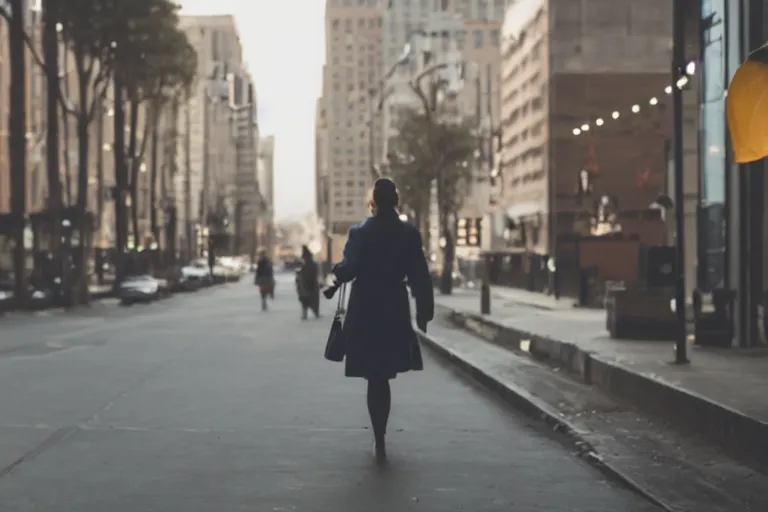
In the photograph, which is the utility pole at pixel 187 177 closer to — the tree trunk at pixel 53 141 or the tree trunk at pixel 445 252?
the tree trunk at pixel 445 252

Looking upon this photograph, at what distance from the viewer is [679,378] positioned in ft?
42.8

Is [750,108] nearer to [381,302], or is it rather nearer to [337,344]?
[381,302]

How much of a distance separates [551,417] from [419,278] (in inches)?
108

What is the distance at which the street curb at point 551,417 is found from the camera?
28.7 feet

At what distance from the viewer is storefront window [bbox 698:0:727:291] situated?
20844 mm

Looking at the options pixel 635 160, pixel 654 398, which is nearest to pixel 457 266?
pixel 635 160

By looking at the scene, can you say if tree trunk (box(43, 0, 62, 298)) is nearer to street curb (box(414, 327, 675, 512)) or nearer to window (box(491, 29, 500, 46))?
street curb (box(414, 327, 675, 512))

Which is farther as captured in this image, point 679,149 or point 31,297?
point 31,297

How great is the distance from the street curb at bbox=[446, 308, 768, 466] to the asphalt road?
3.59 feet

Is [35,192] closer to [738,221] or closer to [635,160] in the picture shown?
[635,160]

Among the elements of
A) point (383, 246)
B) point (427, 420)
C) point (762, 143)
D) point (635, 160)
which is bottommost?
point (427, 420)

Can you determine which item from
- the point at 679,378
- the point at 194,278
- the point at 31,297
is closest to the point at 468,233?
the point at 194,278

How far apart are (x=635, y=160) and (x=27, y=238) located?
119ft

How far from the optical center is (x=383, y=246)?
10.1m
